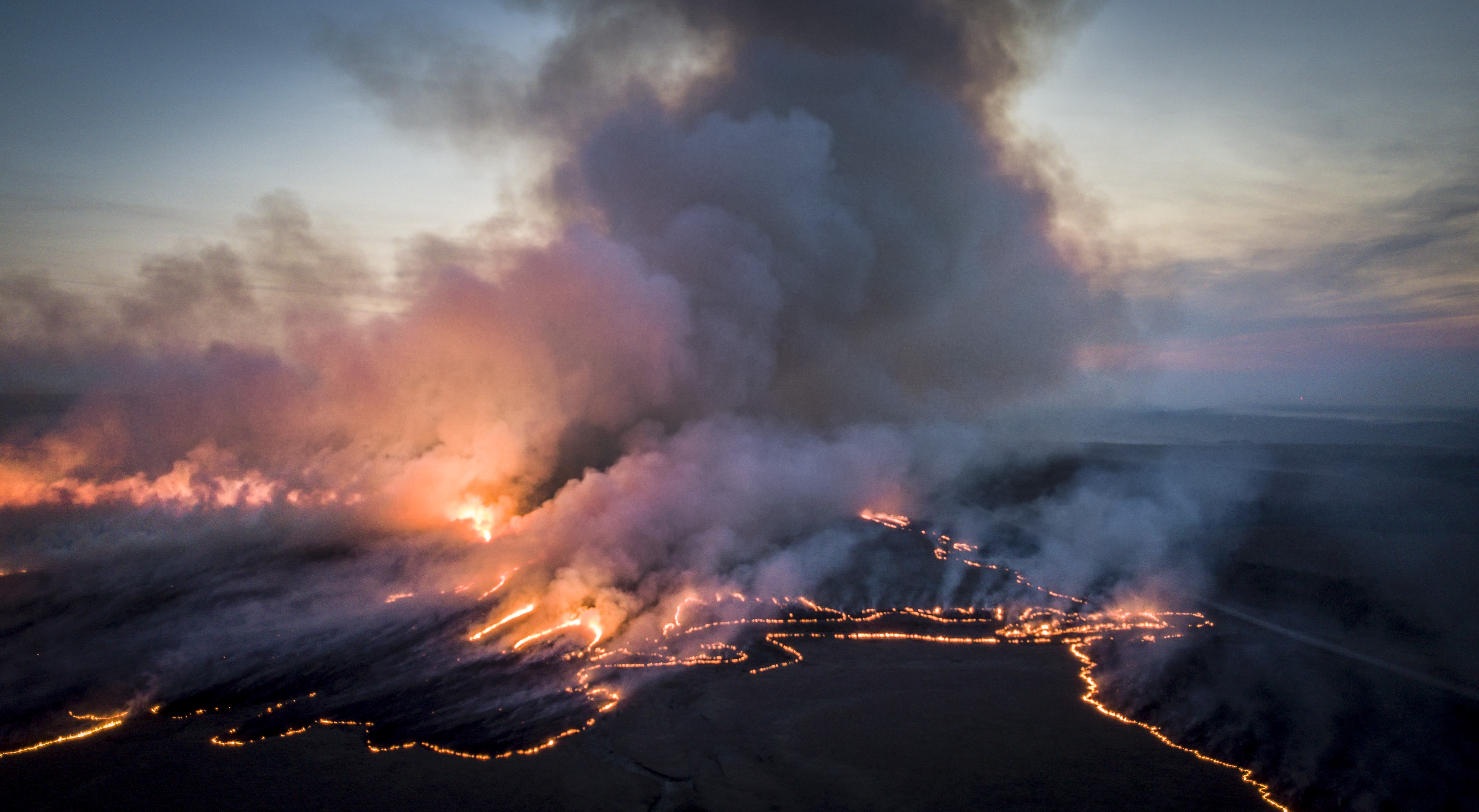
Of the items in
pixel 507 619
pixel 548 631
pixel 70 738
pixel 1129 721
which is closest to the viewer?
pixel 70 738

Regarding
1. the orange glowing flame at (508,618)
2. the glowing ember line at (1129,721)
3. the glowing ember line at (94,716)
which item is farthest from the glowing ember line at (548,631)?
the glowing ember line at (1129,721)

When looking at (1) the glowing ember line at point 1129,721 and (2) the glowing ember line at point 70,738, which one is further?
(2) the glowing ember line at point 70,738

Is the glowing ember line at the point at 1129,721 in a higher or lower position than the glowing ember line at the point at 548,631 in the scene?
lower

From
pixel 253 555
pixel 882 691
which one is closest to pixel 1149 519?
pixel 882 691

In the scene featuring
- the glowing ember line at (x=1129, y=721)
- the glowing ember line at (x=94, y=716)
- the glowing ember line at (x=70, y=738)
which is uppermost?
the glowing ember line at (x=94, y=716)

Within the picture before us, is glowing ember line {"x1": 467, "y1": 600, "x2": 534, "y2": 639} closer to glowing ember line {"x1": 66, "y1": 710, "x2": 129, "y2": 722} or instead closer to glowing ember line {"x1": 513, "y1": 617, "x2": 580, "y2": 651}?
glowing ember line {"x1": 513, "y1": 617, "x2": 580, "y2": 651}

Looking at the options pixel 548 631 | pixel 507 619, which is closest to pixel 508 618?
pixel 507 619

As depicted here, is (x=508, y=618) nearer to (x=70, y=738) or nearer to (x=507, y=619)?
(x=507, y=619)

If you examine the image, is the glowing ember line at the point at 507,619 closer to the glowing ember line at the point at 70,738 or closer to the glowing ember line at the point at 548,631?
the glowing ember line at the point at 548,631

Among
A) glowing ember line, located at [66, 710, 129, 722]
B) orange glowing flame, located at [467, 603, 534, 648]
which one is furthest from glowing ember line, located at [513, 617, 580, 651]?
glowing ember line, located at [66, 710, 129, 722]
